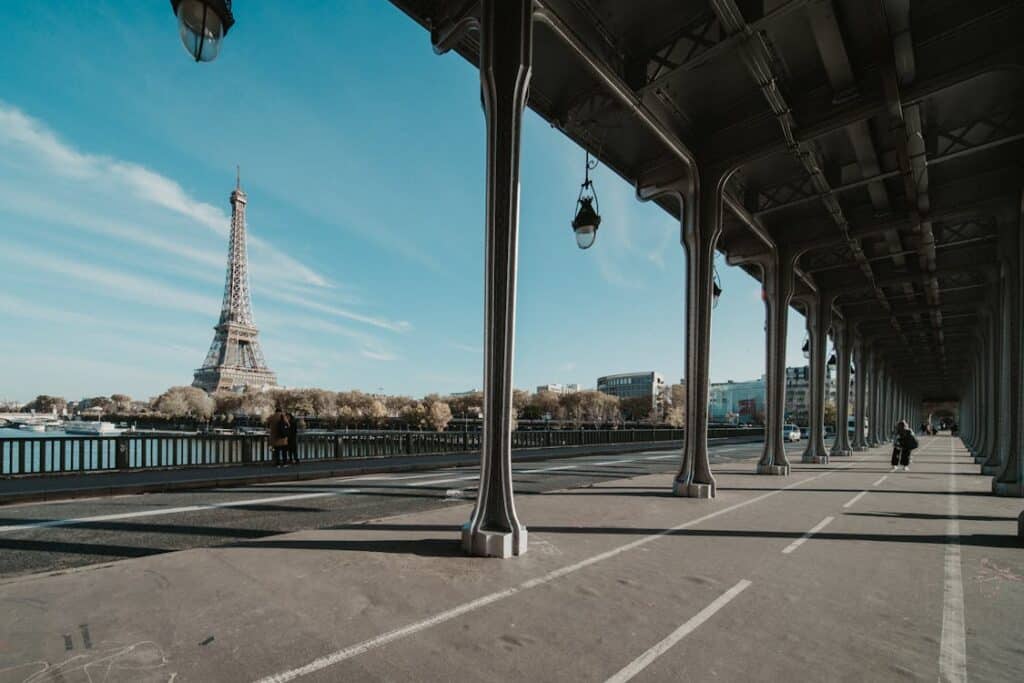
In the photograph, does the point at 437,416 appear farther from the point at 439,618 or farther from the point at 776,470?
the point at 439,618

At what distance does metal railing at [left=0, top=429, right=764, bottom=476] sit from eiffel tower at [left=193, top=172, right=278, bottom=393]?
9626 cm

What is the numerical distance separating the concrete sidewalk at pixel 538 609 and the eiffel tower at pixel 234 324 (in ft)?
387

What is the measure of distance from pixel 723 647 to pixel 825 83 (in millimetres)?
11293

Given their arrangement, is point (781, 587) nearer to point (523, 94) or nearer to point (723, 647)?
point (723, 647)

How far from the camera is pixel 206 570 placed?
523cm

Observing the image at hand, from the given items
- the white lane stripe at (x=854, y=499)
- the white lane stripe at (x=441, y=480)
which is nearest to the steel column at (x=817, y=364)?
the white lane stripe at (x=854, y=499)

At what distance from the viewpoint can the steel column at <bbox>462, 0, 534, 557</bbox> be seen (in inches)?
253

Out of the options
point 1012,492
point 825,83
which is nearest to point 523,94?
point 825,83

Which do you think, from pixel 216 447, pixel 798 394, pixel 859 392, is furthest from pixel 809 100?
pixel 798 394

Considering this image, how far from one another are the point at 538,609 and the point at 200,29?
222 inches

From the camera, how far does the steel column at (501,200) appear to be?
21.1 feet

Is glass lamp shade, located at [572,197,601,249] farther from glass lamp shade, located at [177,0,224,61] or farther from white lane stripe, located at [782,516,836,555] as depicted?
glass lamp shade, located at [177,0,224,61]

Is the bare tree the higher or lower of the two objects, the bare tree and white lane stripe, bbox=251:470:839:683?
the lower

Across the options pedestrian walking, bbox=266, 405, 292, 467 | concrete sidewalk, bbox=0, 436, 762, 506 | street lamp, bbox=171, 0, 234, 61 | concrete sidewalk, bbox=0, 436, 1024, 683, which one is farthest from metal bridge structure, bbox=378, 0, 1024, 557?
pedestrian walking, bbox=266, 405, 292, 467
